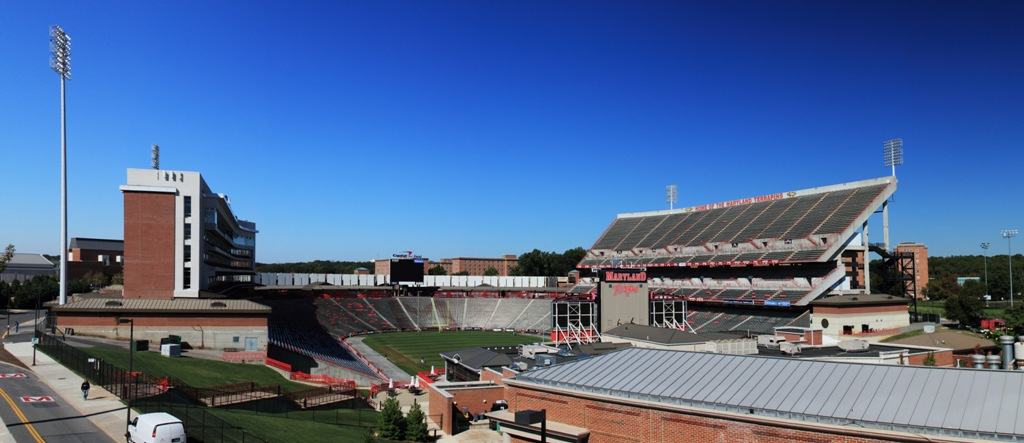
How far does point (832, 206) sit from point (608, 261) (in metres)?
40.9

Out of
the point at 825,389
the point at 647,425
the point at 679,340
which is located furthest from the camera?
the point at 679,340

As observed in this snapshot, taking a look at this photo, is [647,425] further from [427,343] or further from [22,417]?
[427,343]

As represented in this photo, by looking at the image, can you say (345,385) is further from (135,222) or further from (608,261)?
(608,261)

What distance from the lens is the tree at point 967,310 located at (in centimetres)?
7762

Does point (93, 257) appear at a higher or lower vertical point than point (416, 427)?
higher

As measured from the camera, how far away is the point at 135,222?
59906 mm

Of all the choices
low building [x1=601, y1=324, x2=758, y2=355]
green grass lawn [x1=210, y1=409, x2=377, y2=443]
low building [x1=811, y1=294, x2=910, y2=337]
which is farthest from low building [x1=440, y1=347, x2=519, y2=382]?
low building [x1=811, y1=294, x2=910, y2=337]

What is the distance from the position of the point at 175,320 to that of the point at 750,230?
76.7 meters

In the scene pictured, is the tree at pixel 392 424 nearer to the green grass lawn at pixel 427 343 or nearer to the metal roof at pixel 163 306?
the metal roof at pixel 163 306

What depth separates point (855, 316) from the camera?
7288cm

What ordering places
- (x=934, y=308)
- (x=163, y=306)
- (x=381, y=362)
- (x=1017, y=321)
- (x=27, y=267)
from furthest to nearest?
(x=27, y=267)
(x=934, y=308)
(x=381, y=362)
(x=163, y=306)
(x=1017, y=321)

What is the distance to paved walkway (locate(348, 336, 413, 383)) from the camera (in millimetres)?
61463

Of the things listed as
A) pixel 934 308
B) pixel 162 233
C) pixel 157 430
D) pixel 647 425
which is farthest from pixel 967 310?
pixel 162 233

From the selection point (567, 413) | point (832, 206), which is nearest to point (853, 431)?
point (567, 413)
